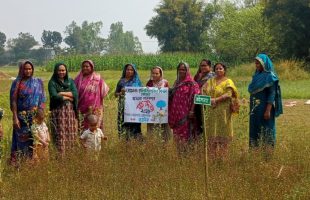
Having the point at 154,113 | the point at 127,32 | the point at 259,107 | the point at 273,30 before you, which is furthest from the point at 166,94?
the point at 127,32

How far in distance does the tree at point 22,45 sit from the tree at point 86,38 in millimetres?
8635

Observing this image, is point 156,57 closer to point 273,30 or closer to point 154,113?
point 273,30

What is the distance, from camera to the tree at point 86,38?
325 ft

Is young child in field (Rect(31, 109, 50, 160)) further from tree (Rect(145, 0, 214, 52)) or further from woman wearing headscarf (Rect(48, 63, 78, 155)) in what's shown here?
tree (Rect(145, 0, 214, 52))

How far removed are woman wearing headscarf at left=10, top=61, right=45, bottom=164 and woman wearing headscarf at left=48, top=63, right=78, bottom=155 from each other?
196mm

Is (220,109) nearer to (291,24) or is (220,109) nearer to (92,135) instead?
(92,135)

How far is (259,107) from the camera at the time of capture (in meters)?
6.16

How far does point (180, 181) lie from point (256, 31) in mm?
36683

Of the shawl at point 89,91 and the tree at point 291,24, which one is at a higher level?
the tree at point 291,24

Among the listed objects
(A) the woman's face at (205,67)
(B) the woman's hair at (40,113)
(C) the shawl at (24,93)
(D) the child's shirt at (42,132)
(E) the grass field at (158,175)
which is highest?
(A) the woman's face at (205,67)

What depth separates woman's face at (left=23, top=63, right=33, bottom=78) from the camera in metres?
5.97

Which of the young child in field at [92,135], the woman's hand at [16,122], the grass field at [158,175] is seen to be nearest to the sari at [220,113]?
the grass field at [158,175]

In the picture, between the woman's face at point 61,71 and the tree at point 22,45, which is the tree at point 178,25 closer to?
the tree at point 22,45

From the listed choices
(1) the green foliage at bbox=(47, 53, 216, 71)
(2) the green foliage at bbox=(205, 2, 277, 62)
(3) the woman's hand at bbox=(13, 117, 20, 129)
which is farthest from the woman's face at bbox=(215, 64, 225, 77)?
(1) the green foliage at bbox=(47, 53, 216, 71)
